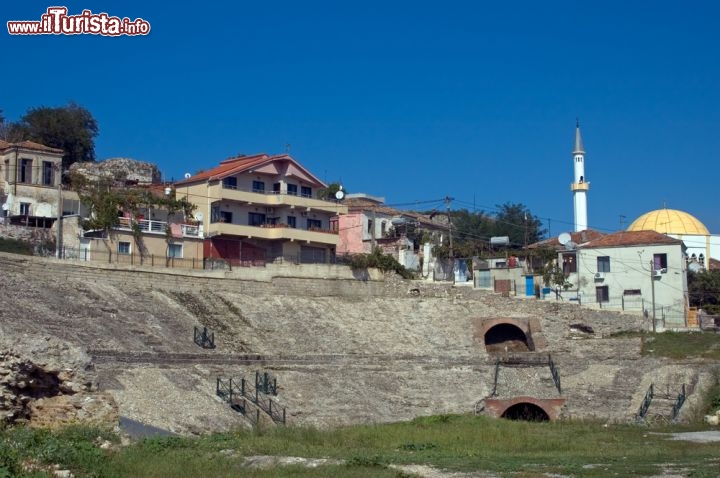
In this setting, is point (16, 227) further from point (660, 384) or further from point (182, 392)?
point (660, 384)

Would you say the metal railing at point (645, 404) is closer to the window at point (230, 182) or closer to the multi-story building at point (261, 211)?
the multi-story building at point (261, 211)

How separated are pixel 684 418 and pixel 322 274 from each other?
24.2 metres

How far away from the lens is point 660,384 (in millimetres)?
49906

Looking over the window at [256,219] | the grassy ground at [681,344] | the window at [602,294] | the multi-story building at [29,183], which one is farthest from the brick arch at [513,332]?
the multi-story building at [29,183]

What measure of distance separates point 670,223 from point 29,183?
5372 centimetres

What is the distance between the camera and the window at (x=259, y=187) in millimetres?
67562

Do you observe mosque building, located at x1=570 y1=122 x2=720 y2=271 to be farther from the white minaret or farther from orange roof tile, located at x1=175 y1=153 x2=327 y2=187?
orange roof tile, located at x1=175 y1=153 x2=327 y2=187

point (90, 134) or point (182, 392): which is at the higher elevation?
point (90, 134)

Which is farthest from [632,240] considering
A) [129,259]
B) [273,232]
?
[129,259]

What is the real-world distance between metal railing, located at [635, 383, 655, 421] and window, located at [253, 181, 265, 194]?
29.1 m

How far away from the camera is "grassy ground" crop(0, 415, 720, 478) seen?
78.9 feet

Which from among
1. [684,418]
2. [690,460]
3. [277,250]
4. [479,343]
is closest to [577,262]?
[479,343]

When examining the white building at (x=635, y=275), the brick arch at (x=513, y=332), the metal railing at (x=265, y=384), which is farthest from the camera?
the white building at (x=635, y=275)

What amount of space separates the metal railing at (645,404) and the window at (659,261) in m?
18.4
